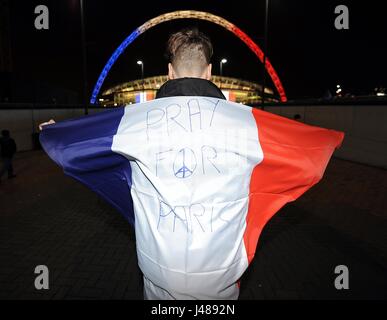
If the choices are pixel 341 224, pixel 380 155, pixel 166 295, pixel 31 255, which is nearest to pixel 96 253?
pixel 31 255

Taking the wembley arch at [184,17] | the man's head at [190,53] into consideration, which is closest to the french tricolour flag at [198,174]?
the man's head at [190,53]

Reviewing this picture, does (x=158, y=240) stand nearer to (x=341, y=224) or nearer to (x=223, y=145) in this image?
(x=223, y=145)

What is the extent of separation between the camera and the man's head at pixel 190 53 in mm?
1638

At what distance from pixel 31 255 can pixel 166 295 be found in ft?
11.9

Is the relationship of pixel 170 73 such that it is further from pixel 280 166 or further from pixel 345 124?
pixel 345 124

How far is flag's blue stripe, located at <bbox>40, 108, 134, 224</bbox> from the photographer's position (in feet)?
5.50

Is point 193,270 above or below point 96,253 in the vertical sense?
above

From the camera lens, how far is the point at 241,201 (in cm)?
156

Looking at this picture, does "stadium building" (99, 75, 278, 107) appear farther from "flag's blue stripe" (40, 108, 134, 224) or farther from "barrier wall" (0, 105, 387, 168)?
"flag's blue stripe" (40, 108, 134, 224)

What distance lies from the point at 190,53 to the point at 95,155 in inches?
28.5

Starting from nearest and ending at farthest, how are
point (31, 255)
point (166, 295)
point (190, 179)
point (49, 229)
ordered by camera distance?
point (190, 179)
point (166, 295)
point (31, 255)
point (49, 229)

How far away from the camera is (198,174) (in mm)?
1470

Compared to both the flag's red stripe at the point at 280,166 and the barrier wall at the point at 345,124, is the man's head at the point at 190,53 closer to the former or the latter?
the flag's red stripe at the point at 280,166

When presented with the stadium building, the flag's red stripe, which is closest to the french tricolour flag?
the flag's red stripe
